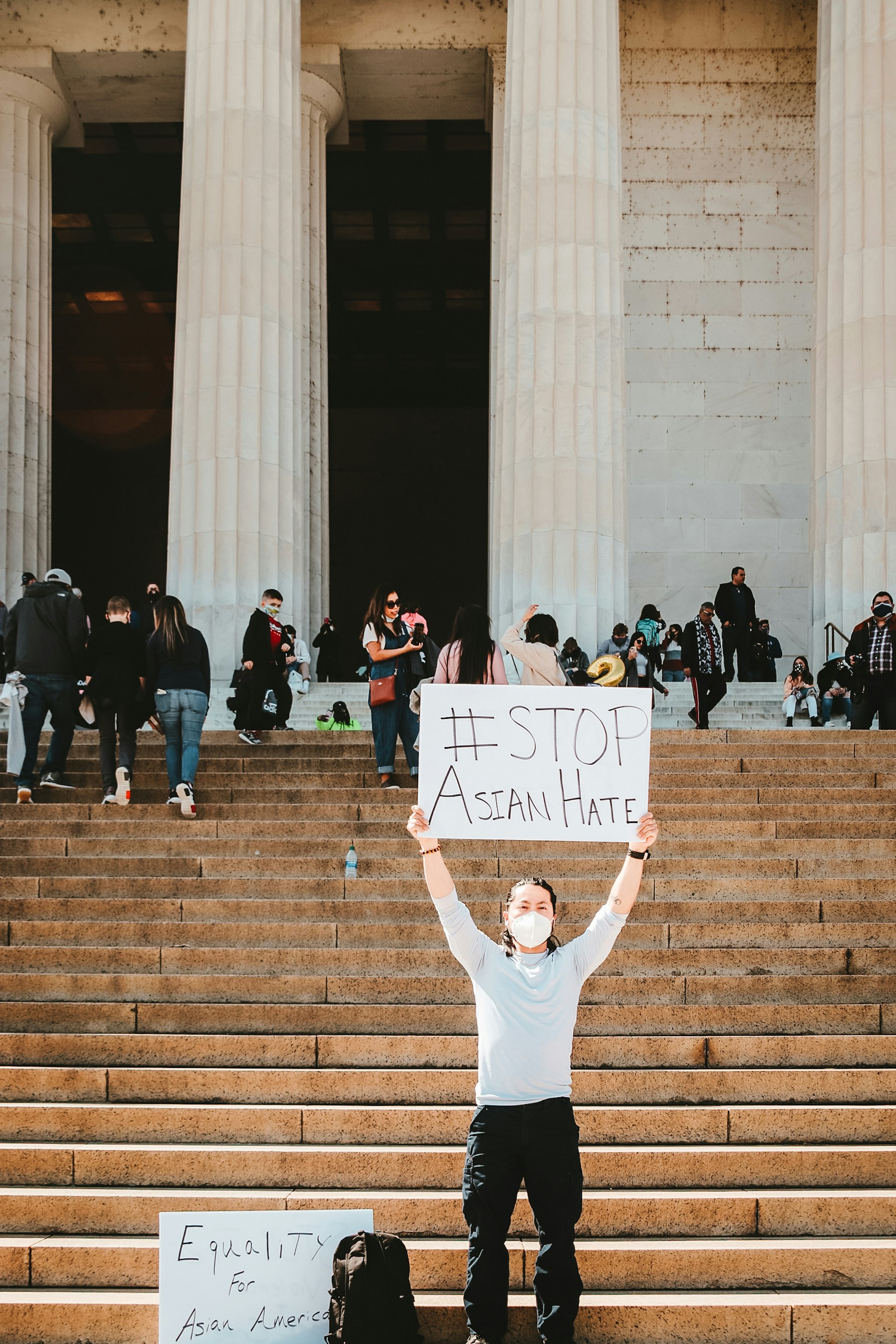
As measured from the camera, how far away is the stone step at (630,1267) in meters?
5.69

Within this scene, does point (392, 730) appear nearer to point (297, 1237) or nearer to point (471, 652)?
point (471, 652)

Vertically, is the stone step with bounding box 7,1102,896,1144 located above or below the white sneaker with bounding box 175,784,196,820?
below

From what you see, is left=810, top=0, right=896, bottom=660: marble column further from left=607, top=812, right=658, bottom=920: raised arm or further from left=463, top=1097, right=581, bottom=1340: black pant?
left=463, top=1097, right=581, bottom=1340: black pant

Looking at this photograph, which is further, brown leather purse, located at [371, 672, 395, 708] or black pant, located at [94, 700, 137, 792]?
brown leather purse, located at [371, 672, 395, 708]

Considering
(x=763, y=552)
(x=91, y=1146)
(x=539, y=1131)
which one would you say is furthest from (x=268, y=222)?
(x=539, y=1131)

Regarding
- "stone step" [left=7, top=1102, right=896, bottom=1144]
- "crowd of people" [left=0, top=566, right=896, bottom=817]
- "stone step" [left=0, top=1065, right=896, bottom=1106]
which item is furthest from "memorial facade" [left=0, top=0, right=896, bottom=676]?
"stone step" [left=7, top=1102, right=896, bottom=1144]

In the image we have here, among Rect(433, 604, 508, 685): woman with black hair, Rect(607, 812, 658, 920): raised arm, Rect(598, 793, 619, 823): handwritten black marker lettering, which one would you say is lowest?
Rect(607, 812, 658, 920): raised arm

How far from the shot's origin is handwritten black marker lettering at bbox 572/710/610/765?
542 cm

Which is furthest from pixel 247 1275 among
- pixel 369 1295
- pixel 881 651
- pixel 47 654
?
pixel 881 651

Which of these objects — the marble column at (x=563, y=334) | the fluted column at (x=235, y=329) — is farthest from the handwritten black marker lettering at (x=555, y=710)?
the fluted column at (x=235, y=329)

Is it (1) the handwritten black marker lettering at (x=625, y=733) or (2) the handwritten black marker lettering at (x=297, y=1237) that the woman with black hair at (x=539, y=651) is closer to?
(1) the handwritten black marker lettering at (x=625, y=733)

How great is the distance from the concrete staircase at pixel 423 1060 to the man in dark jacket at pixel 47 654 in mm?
1036

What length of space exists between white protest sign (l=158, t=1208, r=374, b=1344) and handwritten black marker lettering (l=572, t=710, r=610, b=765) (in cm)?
189

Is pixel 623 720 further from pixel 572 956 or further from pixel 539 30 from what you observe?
pixel 539 30
